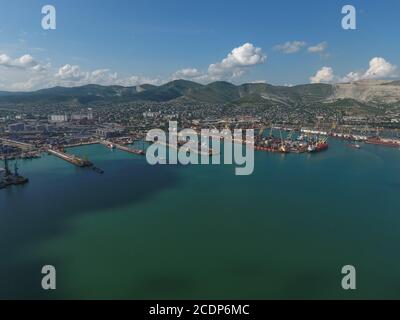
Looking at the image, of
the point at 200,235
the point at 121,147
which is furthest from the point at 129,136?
the point at 200,235

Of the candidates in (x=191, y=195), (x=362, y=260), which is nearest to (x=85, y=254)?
(x=191, y=195)

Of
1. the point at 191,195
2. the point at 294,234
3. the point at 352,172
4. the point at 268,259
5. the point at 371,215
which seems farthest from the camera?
the point at 352,172

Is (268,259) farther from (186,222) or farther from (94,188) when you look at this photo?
(94,188)

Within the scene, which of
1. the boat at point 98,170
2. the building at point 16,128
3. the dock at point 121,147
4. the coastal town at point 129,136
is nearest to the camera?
the boat at point 98,170

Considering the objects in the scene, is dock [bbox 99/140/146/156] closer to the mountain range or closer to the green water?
the green water

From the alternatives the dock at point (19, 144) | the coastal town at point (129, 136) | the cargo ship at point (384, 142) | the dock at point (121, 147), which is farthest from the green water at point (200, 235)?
the cargo ship at point (384, 142)

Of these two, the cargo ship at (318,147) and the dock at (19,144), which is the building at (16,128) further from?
the cargo ship at (318,147)

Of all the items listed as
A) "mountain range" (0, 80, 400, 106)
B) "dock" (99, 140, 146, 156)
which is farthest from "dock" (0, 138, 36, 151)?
"mountain range" (0, 80, 400, 106)
